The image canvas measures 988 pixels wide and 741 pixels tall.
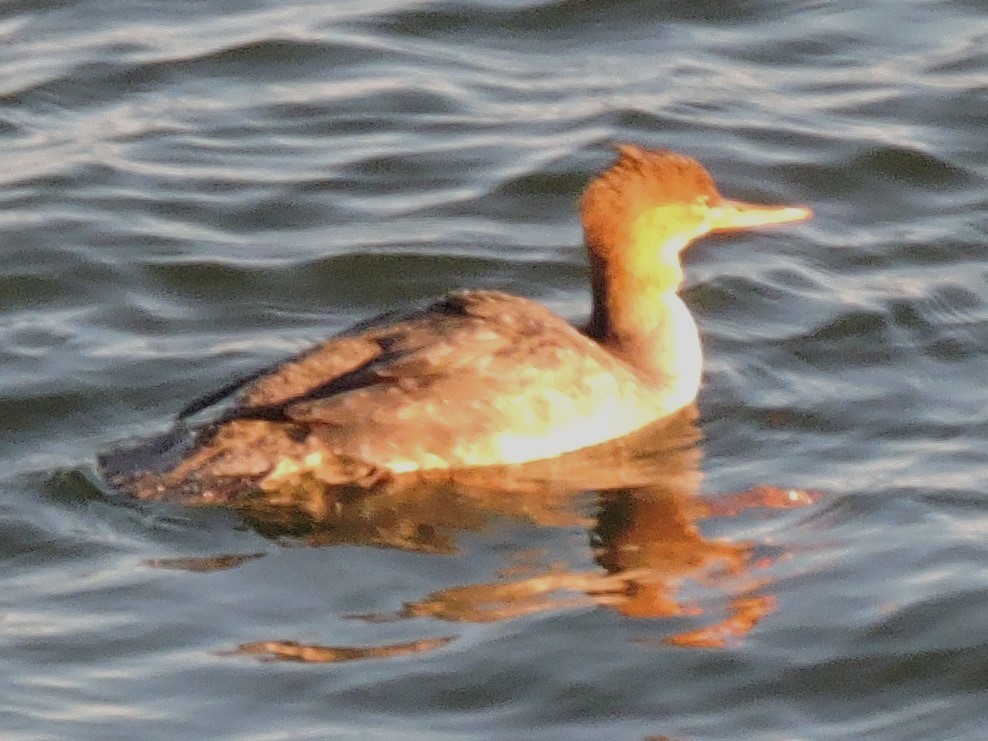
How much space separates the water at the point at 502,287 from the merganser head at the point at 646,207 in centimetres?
68

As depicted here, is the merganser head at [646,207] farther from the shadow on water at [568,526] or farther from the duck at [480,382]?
the shadow on water at [568,526]

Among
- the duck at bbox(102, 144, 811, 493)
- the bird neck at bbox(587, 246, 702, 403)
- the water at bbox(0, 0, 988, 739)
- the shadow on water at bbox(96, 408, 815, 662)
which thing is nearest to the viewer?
the water at bbox(0, 0, 988, 739)

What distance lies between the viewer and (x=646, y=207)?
10.0m

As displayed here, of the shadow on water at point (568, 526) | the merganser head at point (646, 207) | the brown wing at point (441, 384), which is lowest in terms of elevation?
the shadow on water at point (568, 526)

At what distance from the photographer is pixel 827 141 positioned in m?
→ 12.8

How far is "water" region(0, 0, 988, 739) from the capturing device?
7.53 meters

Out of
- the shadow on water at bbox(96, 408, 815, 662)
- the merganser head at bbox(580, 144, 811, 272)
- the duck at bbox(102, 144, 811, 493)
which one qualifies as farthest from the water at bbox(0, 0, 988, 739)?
the merganser head at bbox(580, 144, 811, 272)

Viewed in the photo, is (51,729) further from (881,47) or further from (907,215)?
(881,47)

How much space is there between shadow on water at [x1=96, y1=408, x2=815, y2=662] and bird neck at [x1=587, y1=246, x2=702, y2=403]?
216 millimetres

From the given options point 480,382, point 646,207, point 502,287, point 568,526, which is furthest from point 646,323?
point 568,526

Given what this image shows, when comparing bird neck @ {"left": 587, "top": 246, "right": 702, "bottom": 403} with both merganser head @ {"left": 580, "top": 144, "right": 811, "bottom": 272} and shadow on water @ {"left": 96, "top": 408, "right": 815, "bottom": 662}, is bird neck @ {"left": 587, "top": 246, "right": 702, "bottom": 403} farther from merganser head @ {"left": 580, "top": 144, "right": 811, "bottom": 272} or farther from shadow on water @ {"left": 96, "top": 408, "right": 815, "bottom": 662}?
shadow on water @ {"left": 96, "top": 408, "right": 815, "bottom": 662}

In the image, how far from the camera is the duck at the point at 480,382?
9.05 metres

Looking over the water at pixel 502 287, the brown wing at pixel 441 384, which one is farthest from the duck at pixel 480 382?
the water at pixel 502 287

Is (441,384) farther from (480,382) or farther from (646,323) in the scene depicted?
(646,323)
